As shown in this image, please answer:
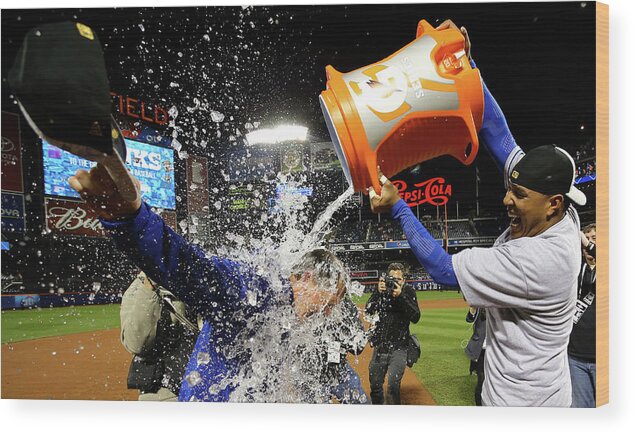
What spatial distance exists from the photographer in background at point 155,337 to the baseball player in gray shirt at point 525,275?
1.41 metres

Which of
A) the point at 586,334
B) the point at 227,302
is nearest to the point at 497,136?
the point at 586,334

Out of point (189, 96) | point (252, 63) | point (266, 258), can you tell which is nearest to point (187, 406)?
point (266, 258)

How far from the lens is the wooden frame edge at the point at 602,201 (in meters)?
2.75

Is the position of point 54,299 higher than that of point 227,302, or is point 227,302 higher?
point 227,302

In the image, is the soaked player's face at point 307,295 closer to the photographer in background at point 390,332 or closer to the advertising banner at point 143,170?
the photographer in background at point 390,332

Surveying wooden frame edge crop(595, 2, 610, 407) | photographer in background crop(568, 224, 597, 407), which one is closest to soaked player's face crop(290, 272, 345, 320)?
photographer in background crop(568, 224, 597, 407)

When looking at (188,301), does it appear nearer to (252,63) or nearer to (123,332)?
(123,332)

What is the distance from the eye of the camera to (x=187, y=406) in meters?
2.89

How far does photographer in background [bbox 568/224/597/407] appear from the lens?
274 centimetres

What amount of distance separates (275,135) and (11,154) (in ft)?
4.78

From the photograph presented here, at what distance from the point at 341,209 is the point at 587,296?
1337mm

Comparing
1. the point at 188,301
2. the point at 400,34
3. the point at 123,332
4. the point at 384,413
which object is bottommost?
the point at 384,413

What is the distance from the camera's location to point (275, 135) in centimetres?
299

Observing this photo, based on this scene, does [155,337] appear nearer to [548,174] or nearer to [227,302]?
[227,302]
